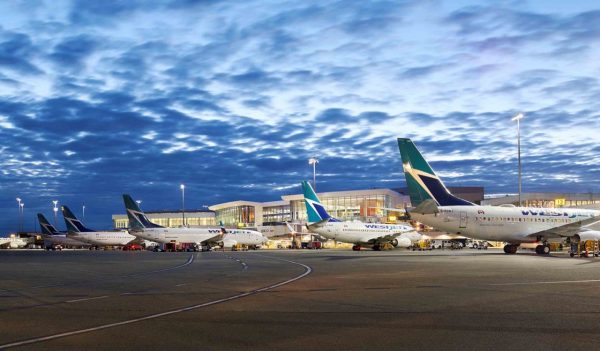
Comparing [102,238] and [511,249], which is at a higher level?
[511,249]

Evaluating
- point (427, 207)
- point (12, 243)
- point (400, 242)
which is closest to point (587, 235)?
point (427, 207)

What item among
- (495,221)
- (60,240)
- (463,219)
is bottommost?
(60,240)

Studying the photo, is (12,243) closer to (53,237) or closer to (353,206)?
(53,237)

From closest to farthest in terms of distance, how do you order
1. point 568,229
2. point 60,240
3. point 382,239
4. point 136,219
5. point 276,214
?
point 568,229 < point 382,239 < point 136,219 < point 60,240 < point 276,214

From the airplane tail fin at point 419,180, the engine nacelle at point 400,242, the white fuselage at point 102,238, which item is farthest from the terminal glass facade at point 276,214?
the airplane tail fin at point 419,180

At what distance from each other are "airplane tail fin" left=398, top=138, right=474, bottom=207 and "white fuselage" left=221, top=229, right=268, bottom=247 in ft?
154

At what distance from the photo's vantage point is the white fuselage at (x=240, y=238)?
287ft

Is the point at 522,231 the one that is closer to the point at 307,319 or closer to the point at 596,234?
the point at 596,234

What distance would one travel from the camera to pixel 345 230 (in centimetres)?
6600

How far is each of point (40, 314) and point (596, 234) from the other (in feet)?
137

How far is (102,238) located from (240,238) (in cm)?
3063

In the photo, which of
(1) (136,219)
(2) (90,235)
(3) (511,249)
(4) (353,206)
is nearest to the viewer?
(3) (511,249)

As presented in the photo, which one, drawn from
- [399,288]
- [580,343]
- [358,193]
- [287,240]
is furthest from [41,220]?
[580,343]

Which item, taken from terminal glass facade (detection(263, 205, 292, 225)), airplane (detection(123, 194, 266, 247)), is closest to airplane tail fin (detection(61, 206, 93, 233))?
airplane (detection(123, 194, 266, 247))
